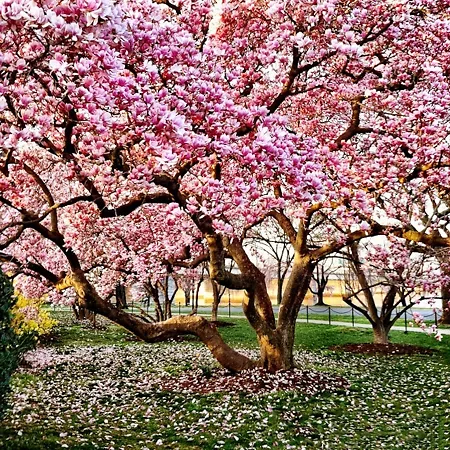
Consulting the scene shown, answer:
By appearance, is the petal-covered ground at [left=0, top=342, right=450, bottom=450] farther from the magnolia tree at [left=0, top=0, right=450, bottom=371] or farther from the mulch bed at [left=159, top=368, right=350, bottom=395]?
the magnolia tree at [left=0, top=0, right=450, bottom=371]

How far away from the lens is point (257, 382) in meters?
10.2

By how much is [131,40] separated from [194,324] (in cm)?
720

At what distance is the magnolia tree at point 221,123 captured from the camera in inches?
176

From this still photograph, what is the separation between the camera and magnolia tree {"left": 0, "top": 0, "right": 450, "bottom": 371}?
4.47 metres

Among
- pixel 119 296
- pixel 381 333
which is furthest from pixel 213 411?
pixel 119 296

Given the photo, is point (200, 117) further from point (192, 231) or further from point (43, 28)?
point (192, 231)

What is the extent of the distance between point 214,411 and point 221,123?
5296 millimetres

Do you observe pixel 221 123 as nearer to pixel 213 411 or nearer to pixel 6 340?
pixel 6 340

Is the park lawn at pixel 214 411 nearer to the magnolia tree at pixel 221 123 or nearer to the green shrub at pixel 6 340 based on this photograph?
the green shrub at pixel 6 340

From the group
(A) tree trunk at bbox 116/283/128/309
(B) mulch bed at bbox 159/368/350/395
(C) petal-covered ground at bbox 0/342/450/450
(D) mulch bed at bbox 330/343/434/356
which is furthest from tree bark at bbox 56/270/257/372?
(A) tree trunk at bbox 116/283/128/309

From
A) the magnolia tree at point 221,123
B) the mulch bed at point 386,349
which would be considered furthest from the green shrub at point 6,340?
the mulch bed at point 386,349

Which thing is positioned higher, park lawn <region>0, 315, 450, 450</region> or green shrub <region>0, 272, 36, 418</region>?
green shrub <region>0, 272, 36, 418</region>

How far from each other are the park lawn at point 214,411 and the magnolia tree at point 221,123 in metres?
1.71

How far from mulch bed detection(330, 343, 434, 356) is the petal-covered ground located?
246cm
